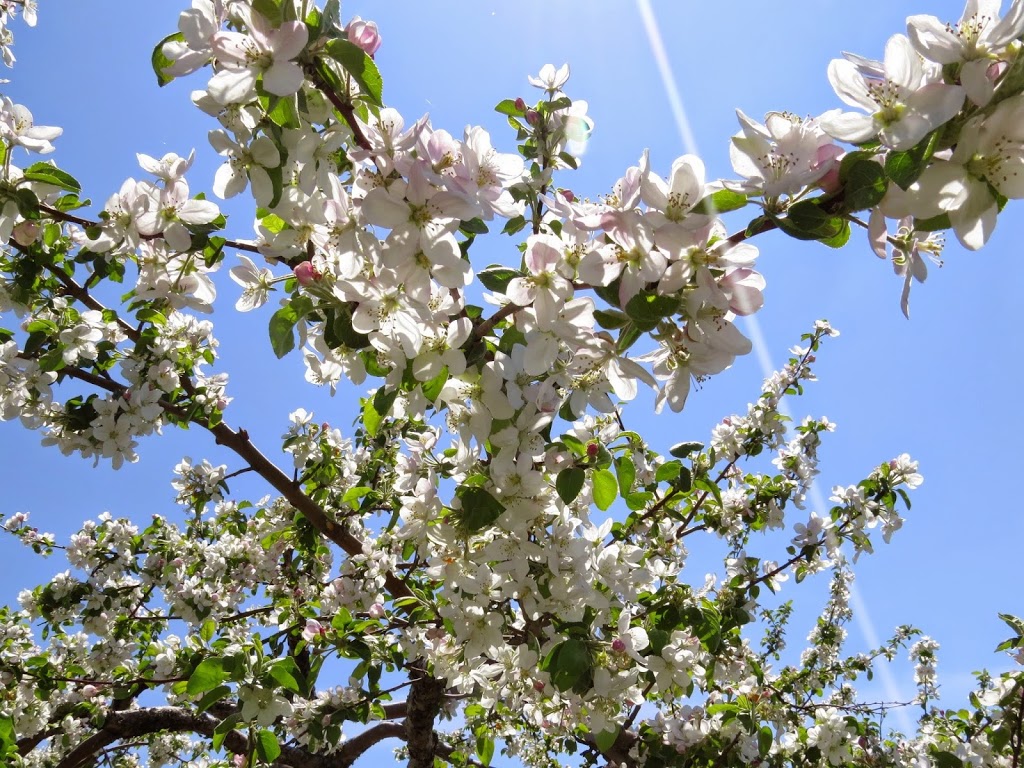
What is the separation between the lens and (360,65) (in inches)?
47.7

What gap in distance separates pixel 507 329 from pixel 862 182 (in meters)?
0.82

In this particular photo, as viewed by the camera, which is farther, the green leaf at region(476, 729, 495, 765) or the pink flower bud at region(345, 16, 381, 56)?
the green leaf at region(476, 729, 495, 765)

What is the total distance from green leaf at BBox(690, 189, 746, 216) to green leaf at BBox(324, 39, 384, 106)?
66cm

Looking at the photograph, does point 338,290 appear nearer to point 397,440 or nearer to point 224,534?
point 397,440

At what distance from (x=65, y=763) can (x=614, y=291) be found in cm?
570

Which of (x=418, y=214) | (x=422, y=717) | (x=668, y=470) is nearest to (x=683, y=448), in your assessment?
(x=668, y=470)

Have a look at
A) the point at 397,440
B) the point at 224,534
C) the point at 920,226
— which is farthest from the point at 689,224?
the point at 224,534

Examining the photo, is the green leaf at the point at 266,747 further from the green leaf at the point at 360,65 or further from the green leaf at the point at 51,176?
the green leaf at the point at 360,65

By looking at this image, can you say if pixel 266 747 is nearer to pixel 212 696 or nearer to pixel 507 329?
pixel 212 696

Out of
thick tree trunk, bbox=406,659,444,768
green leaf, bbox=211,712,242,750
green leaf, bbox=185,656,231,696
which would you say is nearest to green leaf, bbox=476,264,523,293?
green leaf, bbox=185,656,231,696

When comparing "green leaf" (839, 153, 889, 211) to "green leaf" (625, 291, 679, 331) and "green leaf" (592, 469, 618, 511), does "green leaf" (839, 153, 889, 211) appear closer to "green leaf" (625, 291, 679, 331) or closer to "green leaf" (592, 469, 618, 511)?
"green leaf" (625, 291, 679, 331)

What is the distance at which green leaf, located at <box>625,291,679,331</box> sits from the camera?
46.1 inches

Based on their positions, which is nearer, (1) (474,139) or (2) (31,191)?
(1) (474,139)

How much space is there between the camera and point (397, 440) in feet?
14.9
